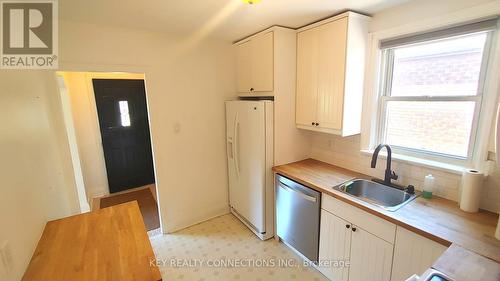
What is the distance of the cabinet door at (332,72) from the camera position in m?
1.95

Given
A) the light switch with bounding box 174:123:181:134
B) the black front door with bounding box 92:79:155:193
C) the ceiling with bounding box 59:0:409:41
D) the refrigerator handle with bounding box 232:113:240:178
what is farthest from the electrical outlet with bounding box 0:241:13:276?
the black front door with bounding box 92:79:155:193

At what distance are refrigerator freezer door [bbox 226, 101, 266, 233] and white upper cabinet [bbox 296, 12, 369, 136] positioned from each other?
0.57m

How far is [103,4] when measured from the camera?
5.47 feet

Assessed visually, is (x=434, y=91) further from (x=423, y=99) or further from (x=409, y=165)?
(x=409, y=165)

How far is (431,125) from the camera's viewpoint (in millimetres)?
1829

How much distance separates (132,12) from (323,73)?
5.74 ft

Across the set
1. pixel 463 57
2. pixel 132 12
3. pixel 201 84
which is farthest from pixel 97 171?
pixel 463 57

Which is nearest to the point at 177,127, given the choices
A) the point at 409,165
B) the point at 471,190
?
the point at 409,165

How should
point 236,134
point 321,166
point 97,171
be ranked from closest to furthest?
point 321,166, point 236,134, point 97,171

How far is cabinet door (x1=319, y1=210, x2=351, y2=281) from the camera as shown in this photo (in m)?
1.80

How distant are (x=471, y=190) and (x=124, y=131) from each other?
4452 mm

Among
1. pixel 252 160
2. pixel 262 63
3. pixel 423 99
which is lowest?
pixel 252 160

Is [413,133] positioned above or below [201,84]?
below

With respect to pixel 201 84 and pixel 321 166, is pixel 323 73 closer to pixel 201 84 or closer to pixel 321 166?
pixel 321 166
